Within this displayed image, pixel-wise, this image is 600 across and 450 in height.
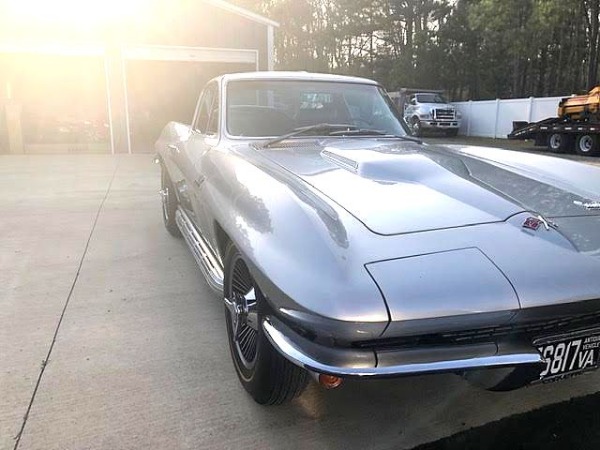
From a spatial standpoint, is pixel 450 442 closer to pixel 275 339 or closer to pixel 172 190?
pixel 275 339

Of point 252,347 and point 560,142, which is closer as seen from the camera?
point 252,347

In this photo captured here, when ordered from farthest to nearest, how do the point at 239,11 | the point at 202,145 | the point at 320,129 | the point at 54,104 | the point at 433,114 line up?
the point at 433,114 → the point at 54,104 → the point at 239,11 → the point at 202,145 → the point at 320,129

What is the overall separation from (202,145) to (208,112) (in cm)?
54

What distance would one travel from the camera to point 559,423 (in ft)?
7.98

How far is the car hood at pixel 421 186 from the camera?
2152mm

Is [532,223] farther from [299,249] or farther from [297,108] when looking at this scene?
[297,108]

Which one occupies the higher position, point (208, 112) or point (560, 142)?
point (208, 112)

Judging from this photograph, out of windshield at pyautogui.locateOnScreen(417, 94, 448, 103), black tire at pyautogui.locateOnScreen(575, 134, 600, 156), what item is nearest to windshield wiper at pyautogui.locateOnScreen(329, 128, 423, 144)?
black tire at pyautogui.locateOnScreen(575, 134, 600, 156)

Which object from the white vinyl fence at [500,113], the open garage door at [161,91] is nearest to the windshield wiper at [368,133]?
the open garage door at [161,91]

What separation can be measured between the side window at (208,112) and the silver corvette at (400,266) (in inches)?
34.9

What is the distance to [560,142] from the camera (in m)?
16.7

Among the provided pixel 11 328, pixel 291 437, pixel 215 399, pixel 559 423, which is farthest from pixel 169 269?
pixel 559 423

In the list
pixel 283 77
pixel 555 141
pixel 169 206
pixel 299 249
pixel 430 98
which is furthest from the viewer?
pixel 430 98

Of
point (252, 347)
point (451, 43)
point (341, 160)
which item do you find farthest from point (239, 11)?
point (451, 43)
